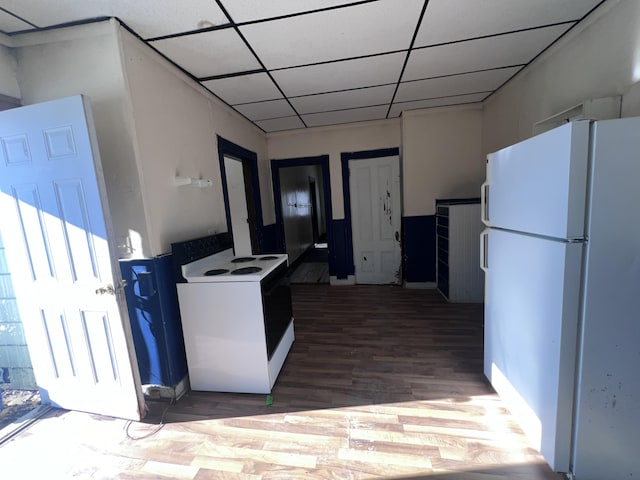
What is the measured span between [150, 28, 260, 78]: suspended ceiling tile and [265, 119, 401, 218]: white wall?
1994mm

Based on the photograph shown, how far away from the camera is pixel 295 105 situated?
305cm

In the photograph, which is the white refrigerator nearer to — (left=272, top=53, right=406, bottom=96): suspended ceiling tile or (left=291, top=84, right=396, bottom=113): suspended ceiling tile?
(left=272, top=53, right=406, bottom=96): suspended ceiling tile

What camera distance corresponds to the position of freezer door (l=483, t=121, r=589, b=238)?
1.03 metres

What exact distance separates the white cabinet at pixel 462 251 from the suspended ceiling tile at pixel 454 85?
4.21 ft

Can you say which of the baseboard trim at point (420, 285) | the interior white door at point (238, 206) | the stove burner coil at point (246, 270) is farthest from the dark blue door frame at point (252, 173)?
the baseboard trim at point (420, 285)

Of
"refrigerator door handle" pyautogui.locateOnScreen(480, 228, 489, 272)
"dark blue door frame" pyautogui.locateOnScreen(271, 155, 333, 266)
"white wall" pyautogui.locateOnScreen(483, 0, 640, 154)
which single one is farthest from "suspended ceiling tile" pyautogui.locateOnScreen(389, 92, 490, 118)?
"refrigerator door handle" pyautogui.locateOnScreen(480, 228, 489, 272)

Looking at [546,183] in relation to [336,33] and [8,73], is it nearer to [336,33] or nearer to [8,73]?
[336,33]

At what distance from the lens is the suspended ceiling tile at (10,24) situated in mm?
1458

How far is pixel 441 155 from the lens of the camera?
3652 millimetres

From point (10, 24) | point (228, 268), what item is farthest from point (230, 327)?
point (10, 24)

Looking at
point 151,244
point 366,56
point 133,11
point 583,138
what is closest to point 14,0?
point 133,11

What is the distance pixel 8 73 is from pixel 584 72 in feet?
13.0

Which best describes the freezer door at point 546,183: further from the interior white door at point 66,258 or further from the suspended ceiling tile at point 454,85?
the interior white door at point 66,258

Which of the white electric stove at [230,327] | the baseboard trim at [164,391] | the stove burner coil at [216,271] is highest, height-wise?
the stove burner coil at [216,271]
